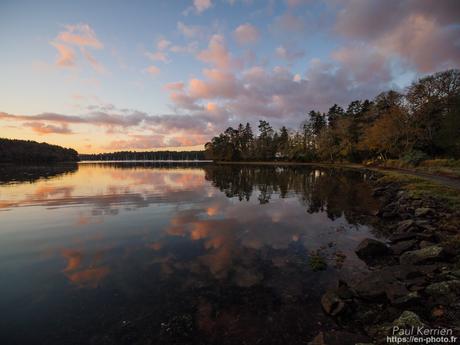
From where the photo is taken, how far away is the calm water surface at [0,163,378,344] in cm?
600

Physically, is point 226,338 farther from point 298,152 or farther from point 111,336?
point 298,152

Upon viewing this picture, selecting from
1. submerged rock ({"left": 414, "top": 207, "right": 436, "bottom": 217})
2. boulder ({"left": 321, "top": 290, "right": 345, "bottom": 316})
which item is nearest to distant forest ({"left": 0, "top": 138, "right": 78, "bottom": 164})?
boulder ({"left": 321, "top": 290, "right": 345, "bottom": 316})

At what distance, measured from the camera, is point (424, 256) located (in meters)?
8.36

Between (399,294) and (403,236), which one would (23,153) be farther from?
(399,294)

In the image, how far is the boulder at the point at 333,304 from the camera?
625 centimetres

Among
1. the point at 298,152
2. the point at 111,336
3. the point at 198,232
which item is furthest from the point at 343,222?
the point at 298,152

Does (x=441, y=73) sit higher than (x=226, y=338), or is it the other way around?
(x=441, y=73)

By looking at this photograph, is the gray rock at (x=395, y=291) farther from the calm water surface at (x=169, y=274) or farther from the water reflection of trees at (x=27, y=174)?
the water reflection of trees at (x=27, y=174)

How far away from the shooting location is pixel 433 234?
34.2ft

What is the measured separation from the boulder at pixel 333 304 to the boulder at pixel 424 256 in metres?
4.12

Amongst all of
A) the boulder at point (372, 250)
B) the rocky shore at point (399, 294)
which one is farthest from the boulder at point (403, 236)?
the boulder at point (372, 250)

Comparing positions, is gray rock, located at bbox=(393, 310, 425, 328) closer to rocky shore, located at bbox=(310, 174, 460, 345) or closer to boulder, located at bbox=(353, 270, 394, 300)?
rocky shore, located at bbox=(310, 174, 460, 345)

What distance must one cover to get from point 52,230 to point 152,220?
222 inches

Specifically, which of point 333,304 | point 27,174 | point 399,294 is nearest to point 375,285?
point 399,294
